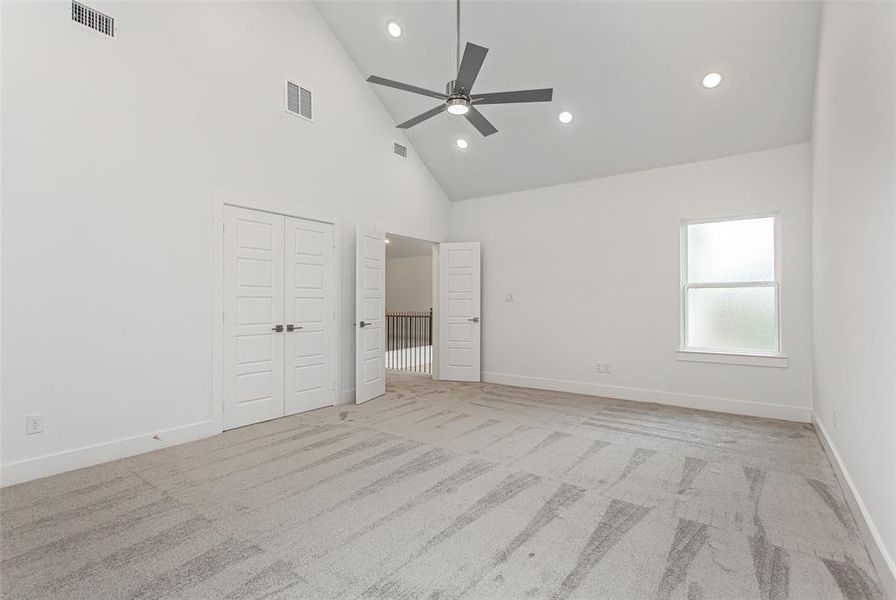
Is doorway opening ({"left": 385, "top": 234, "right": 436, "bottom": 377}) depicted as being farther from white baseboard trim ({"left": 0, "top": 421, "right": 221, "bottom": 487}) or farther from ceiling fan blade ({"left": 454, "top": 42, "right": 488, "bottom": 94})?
ceiling fan blade ({"left": 454, "top": 42, "right": 488, "bottom": 94})

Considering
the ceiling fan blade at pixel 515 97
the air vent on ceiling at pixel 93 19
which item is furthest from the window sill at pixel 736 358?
the air vent on ceiling at pixel 93 19

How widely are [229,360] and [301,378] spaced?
845mm

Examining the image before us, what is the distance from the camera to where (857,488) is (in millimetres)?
2398

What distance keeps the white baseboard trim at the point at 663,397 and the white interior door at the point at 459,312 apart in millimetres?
448

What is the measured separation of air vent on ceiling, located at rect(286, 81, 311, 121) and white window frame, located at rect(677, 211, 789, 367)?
4577 mm

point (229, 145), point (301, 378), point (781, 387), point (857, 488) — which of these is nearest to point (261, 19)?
point (229, 145)

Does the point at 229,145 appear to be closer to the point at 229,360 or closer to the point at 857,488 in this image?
the point at 229,360

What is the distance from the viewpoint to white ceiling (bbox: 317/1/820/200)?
12.2 feet

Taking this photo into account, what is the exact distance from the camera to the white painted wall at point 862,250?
1787 mm

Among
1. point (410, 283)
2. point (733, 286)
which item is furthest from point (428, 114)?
point (410, 283)

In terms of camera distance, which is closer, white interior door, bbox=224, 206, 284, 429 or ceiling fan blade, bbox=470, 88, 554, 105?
ceiling fan blade, bbox=470, 88, 554, 105

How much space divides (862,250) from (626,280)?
3.18m

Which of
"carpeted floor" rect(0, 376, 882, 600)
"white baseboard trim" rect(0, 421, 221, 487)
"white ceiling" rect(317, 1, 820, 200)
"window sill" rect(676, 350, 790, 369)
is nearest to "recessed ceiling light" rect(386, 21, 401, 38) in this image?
"white ceiling" rect(317, 1, 820, 200)

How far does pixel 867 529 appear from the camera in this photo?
2.11 meters
